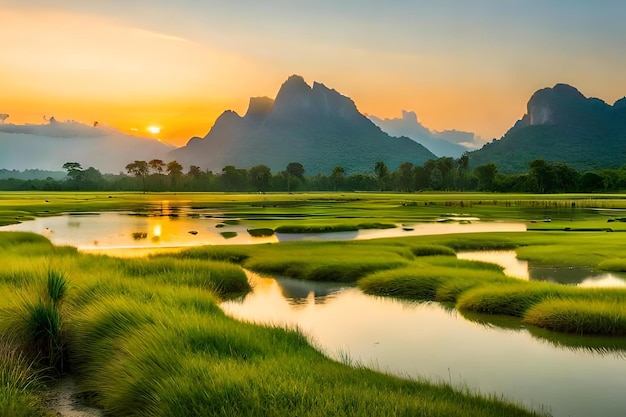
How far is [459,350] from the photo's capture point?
13.5 metres

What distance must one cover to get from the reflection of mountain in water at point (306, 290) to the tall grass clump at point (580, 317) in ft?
23.5

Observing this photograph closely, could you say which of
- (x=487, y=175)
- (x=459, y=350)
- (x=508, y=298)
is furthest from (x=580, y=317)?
(x=487, y=175)

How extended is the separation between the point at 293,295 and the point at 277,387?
40.3ft

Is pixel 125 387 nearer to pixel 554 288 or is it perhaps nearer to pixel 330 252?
pixel 554 288

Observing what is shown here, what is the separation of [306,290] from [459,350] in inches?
354

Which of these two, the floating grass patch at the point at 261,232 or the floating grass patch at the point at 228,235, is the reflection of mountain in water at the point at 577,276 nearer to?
the floating grass patch at the point at 228,235

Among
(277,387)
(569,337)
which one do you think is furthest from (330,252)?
(277,387)

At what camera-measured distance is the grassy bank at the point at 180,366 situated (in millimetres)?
7887

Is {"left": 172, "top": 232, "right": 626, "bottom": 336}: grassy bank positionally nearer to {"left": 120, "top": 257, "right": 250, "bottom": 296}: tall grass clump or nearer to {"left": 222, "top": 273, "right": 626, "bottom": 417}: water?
{"left": 222, "top": 273, "right": 626, "bottom": 417}: water

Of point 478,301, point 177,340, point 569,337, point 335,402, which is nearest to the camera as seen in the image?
point 335,402

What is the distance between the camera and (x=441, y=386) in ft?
32.1

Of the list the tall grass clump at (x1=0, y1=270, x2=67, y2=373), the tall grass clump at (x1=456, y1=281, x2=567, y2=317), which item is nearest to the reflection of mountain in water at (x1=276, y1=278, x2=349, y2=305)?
the tall grass clump at (x1=456, y1=281, x2=567, y2=317)

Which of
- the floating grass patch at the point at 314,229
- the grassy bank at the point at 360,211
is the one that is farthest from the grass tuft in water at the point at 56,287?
the grassy bank at the point at 360,211

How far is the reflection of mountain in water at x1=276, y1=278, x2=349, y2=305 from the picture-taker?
1973 centimetres
